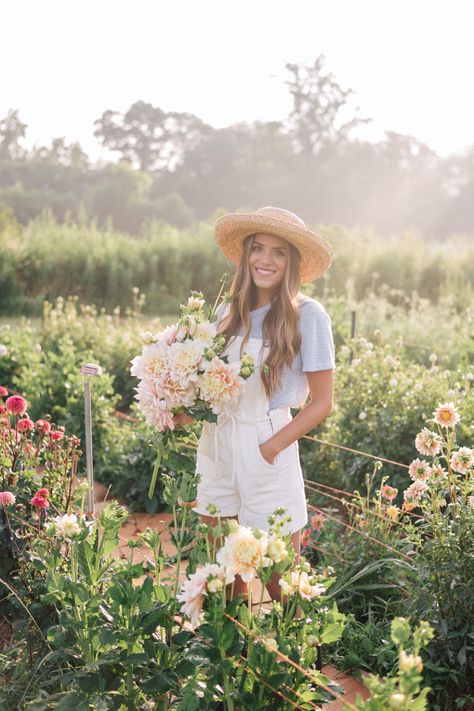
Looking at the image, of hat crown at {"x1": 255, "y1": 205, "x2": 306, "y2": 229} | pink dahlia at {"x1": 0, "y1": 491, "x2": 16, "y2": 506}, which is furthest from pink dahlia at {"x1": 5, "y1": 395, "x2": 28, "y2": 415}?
hat crown at {"x1": 255, "y1": 205, "x2": 306, "y2": 229}

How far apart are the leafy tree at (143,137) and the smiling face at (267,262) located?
28956mm

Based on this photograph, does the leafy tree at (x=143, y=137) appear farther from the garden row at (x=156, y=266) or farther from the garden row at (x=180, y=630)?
the garden row at (x=180, y=630)

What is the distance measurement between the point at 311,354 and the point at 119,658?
1.03 metres

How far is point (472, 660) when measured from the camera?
2.35m

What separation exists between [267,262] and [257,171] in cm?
2669

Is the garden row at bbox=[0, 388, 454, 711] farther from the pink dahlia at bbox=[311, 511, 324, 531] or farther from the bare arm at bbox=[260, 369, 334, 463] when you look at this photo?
the pink dahlia at bbox=[311, 511, 324, 531]

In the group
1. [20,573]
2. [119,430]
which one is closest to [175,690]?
[20,573]

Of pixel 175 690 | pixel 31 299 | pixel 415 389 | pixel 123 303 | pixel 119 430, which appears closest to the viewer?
pixel 175 690

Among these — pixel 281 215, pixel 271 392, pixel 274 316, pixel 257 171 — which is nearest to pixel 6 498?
pixel 271 392

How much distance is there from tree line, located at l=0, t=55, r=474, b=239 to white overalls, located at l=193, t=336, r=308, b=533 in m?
23.5

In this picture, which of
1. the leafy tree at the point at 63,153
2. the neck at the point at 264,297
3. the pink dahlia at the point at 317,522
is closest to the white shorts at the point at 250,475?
the neck at the point at 264,297

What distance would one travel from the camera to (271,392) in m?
Answer: 2.36

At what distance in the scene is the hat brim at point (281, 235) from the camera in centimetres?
242

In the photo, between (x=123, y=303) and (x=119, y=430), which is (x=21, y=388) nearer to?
(x=119, y=430)
